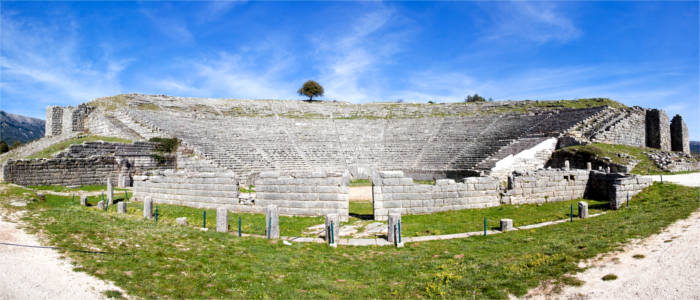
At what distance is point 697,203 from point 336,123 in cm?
3392

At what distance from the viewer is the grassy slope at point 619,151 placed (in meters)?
21.8

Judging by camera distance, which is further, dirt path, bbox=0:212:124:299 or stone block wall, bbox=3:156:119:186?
stone block wall, bbox=3:156:119:186

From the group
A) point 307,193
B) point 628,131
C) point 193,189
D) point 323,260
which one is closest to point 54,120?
point 193,189

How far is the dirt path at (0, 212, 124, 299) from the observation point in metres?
4.94

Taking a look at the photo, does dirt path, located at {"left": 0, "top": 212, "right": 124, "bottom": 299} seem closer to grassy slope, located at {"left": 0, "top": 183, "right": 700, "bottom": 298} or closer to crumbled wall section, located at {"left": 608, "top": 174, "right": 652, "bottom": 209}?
grassy slope, located at {"left": 0, "top": 183, "right": 700, "bottom": 298}

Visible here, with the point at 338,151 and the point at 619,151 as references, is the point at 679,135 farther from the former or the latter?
the point at 338,151

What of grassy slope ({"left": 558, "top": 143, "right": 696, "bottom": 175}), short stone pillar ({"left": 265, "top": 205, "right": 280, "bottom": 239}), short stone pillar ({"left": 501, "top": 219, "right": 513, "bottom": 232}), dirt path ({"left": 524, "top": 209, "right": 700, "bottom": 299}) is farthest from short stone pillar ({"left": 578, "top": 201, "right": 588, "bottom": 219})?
grassy slope ({"left": 558, "top": 143, "right": 696, "bottom": 175})

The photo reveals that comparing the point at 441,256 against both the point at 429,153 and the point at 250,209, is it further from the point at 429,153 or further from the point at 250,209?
the point at 429,153

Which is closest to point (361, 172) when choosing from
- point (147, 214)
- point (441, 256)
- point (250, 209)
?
point (250, 209)

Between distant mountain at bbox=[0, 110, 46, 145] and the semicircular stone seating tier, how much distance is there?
98969 mm

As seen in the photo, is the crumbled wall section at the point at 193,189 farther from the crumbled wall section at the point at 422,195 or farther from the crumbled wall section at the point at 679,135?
the crumbled wall section at the point at 679,135

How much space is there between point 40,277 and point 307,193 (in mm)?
8645

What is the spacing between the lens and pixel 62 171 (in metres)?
21.9

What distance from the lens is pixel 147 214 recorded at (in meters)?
12.7
